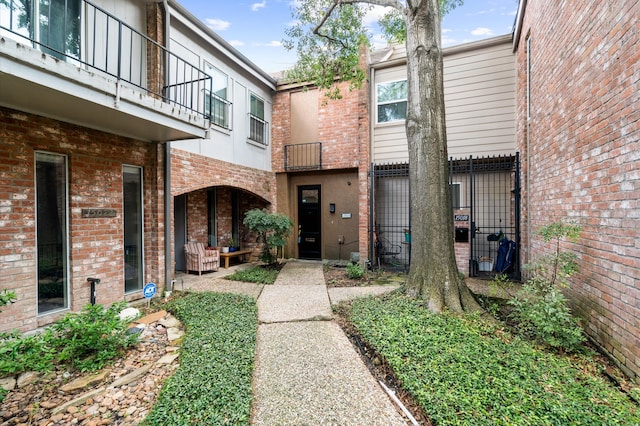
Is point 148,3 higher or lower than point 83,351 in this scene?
higher

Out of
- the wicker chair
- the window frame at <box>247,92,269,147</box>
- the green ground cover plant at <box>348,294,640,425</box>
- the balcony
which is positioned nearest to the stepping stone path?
the green ground cover plant at <box>348,294,640,425</box>

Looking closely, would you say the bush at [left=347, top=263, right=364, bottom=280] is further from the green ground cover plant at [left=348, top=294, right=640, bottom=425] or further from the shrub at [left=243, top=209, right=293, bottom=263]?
the green ground cover plant at [left=348, top=294, right=640, bottom=425]

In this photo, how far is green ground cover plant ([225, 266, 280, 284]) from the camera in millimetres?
6555

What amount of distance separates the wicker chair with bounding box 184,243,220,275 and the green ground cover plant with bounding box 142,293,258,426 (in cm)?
289

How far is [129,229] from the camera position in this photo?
5188 millimetres

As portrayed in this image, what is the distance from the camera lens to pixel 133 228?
17.3ft

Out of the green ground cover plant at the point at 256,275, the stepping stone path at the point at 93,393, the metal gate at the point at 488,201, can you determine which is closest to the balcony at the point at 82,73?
the stepping stone path at the point at 93,393

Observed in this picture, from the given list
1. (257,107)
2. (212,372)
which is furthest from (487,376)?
(257,107)

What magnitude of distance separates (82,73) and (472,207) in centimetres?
752

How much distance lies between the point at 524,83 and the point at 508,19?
6.70ft

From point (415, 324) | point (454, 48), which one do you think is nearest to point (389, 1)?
point (454, 48)

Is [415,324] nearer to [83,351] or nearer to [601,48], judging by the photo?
[601,48]

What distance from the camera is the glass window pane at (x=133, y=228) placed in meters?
5.11

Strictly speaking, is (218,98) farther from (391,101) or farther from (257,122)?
(391,101)
